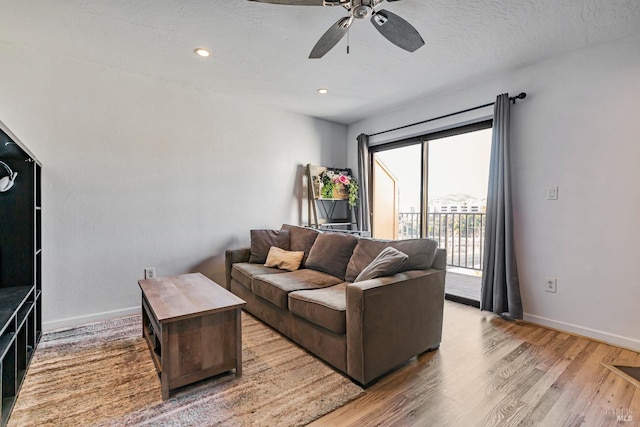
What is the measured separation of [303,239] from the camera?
3.49 m

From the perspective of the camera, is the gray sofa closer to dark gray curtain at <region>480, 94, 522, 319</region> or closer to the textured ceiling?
dark gray curtain at <region>480, 94, 522, 319</region>

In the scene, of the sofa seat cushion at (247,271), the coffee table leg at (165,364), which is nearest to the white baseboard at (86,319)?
the sofa seat cushion at (247,271)

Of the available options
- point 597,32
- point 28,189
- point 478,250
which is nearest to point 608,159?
point 597,32

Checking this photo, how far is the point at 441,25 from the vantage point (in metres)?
2.24

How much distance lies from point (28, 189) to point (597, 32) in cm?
457

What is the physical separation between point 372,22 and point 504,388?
2.40 m

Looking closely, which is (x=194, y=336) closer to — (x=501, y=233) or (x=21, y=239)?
(x=21, y=239)

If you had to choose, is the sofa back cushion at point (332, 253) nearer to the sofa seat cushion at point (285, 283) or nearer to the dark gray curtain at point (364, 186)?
the sofa seat cushion at point (285, 283)

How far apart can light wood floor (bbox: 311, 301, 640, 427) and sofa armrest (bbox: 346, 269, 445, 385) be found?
0.41 feet

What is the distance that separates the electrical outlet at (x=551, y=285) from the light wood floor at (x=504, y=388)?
0.41 metres

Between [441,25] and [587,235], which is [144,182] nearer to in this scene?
[441,25]

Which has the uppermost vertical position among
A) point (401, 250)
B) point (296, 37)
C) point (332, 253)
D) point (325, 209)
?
point (296, 37)

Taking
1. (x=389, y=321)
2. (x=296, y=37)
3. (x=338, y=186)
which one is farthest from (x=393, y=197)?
(x=389, y=321)

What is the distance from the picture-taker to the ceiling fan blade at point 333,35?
1.77 metres
